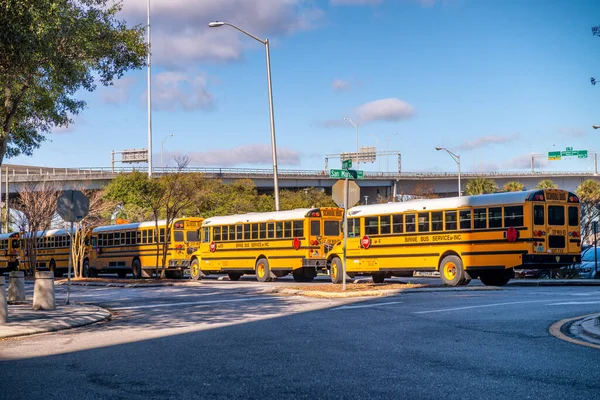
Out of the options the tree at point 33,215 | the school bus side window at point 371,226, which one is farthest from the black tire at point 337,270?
the tree at point 33,215

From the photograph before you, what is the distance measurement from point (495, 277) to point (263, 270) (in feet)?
35.8

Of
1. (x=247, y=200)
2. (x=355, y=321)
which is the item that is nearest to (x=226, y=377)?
(x=355, y=321)

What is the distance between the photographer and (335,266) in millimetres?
28828

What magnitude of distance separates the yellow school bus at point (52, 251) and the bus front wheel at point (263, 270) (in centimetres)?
1611

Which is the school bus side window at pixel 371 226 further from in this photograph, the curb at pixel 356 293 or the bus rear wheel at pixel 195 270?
the bus rear wheel at pixel 195 270

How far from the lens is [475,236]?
24.6 metres

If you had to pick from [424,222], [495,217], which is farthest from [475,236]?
[424,222]

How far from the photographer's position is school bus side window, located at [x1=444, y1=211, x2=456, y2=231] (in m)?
25.3

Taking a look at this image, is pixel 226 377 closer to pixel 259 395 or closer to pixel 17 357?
pixel 259 395

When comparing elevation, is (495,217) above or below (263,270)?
above

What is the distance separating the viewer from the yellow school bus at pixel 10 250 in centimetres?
5022

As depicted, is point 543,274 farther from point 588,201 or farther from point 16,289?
point 588,201

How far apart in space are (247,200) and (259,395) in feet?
208

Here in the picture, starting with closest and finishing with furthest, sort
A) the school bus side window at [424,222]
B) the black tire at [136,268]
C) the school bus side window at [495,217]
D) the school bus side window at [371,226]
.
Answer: the school bus side window at [495,217], the school bus side window at [424,222], the school bus side window at [371,226], the black tire at [136,268]
